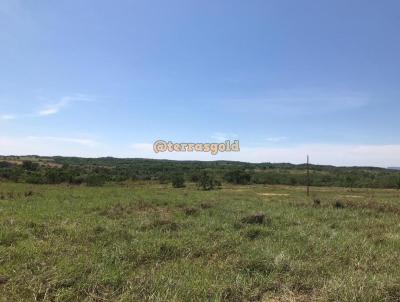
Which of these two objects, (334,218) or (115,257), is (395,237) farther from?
(115,257)

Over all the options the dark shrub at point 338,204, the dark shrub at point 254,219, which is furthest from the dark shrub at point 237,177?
the dark shrub at point 254,219

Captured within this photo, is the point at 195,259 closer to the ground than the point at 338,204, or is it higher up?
closer to the ground

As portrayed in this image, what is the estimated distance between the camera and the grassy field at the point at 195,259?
19.7 ft

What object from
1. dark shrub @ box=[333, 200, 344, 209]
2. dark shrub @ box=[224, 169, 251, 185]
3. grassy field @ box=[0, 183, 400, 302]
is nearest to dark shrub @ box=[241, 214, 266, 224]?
grassy field @ box=[0, 183, 400, 302]

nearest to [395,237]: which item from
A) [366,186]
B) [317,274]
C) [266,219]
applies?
[266,219]

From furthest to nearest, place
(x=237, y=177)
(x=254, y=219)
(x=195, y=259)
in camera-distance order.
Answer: (x=237, y=177)
(x=254, y=219)
(x=195, y=259)

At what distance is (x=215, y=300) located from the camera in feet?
18.6

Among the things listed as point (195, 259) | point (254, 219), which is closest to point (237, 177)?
point (254, 219)

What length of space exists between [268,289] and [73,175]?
63215 millimetres

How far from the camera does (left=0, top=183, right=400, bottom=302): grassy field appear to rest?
6004mm

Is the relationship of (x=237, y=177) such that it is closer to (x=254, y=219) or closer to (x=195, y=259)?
(x=254, y=219)

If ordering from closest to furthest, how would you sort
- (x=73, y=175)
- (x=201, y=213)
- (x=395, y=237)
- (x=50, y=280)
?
(x=50, y=280)
(x=395, y=237)
(x=201, y=213)
(x=73, y=175)

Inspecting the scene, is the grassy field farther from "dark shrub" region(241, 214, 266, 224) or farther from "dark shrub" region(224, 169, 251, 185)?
"dark shrub" region(224, 169, 251, 185)

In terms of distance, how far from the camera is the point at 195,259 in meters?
8.35
